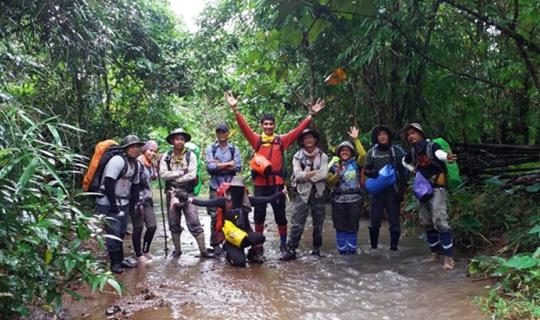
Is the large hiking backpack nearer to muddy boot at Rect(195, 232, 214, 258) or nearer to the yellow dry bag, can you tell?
muddy boot at Rect(195, 232, 214, 258)

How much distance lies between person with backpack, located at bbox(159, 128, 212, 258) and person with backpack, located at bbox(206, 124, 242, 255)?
227 millimetres

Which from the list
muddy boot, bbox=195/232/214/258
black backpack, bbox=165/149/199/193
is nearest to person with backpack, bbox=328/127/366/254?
muddy boot, bbox=195/232/214/258

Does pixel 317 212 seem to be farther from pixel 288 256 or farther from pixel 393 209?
pixel 393 209

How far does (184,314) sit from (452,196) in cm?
464

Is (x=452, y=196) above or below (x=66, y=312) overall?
above

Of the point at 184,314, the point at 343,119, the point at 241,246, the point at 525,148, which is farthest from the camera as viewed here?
the point at 343,119

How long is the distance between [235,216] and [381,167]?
2212 mm

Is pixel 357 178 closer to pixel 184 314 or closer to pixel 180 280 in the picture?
pixel 180 280

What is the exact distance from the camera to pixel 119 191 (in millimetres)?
6070

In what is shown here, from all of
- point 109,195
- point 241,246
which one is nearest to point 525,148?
point 241,246

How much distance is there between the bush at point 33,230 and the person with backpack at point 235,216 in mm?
2483

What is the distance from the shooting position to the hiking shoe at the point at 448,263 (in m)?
5.62

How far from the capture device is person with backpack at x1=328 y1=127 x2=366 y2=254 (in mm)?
6754

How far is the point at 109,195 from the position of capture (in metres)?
5.86
